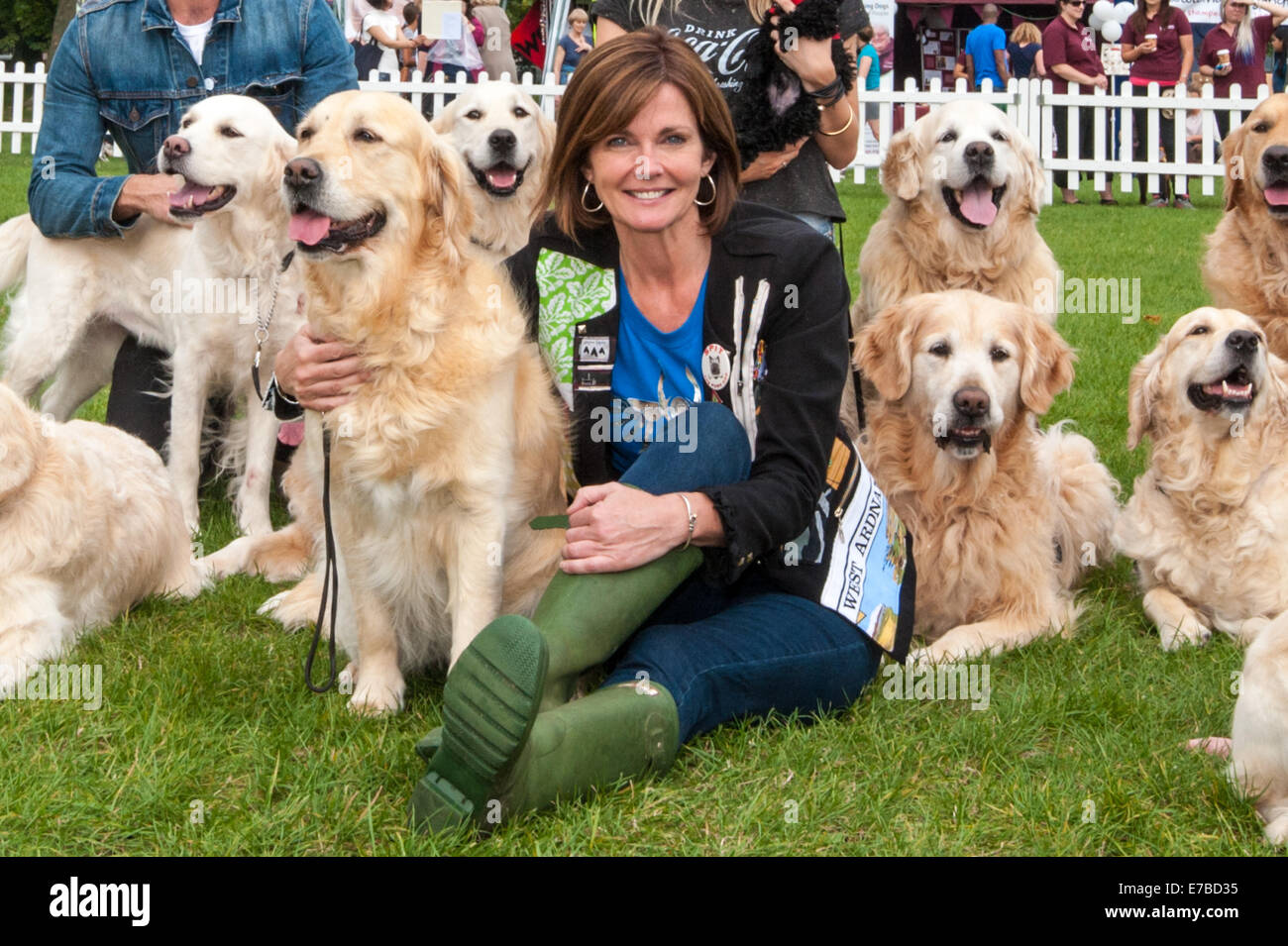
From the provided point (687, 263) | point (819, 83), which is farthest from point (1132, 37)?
point (687, 263)

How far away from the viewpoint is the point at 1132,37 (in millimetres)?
15055

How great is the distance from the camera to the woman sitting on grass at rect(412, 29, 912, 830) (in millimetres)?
2633

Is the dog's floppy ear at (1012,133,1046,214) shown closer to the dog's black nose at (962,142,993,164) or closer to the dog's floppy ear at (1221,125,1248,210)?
the dog's black nose at (962,142,993,164)

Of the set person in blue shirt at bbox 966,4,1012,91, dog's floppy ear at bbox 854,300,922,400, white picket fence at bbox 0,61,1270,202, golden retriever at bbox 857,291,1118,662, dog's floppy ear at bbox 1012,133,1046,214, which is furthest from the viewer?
person in blue shirt at bbox 966,4,1012,91

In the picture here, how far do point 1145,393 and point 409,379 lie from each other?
7.33ft

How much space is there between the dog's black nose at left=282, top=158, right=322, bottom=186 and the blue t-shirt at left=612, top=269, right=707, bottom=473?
2.36ft

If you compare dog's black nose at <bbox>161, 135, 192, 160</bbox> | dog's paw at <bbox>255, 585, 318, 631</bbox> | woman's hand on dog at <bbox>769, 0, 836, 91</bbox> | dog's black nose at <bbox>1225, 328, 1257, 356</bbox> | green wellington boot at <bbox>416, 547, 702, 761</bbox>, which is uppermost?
woman's hand on dog at <bbox>769, 0, 836, 91</bbox>

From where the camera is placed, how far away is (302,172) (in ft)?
9.27

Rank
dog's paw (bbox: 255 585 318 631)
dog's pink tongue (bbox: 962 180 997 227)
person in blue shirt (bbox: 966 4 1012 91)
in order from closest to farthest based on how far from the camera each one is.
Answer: dog's paw (bbox: 255 585 318 631)
dog's pink tongue (bbox: 962 180 997 227)
person in blue shirt (bbox: 966 4 1012 91)

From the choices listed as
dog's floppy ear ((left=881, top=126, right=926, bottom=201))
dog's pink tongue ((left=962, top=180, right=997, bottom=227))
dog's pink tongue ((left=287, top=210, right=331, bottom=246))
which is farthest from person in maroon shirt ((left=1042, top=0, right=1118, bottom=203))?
dog's pink tongue ((left=287, top=210, right=331, bottom=246))

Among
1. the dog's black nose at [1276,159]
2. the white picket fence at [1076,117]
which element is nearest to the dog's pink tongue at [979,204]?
the dog's black nose at [1276,159]

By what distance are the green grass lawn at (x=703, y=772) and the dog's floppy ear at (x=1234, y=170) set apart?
2.09 meters

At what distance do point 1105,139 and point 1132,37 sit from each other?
1500 millimetres

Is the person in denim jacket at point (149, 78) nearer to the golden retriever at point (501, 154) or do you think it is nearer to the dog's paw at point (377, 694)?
the golden retriever at point (501, 154)
